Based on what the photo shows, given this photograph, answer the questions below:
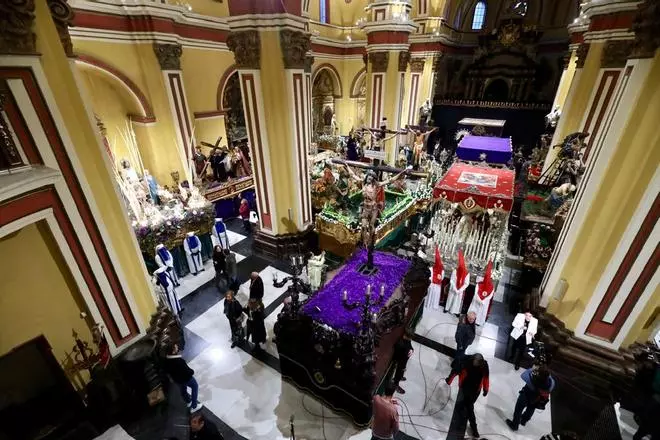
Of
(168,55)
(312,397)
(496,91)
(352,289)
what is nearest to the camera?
(312,397)

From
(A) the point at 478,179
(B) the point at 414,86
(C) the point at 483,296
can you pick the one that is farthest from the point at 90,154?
(B) the point at 414,86

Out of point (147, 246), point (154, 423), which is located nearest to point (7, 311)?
point (154, 423)

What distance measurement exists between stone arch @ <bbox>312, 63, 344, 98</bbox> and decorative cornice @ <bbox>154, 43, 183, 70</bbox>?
8532 mm

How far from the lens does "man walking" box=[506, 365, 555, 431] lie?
3904 millimetres

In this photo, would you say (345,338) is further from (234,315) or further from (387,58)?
(387,58)

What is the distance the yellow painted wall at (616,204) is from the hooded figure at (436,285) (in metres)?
1.98

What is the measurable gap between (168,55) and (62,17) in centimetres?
630

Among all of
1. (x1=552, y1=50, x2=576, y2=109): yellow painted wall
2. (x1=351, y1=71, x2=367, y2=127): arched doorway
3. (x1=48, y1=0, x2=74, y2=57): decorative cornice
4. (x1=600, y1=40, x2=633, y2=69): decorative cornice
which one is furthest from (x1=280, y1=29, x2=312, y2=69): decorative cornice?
(x1=351, y1=71, x2=367, y2=127): arched doorway

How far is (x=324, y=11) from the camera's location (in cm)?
1588

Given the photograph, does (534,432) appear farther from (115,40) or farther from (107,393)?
(115,40)

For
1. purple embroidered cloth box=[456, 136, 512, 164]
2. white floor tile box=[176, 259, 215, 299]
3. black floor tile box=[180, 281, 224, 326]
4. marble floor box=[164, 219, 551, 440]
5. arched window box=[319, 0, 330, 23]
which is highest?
arched window box=[319, 0, 330, 23]

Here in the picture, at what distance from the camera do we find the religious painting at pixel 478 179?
Answer: 7009mm

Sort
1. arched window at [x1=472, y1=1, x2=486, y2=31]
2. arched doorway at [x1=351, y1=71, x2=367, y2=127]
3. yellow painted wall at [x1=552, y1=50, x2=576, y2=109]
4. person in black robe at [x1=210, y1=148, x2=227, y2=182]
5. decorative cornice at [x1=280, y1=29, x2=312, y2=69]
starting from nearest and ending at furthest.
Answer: decorative cornice at [x1=280, y1=29, x2=312, y2=69], person in black robe at [x1=210, y1=148, x2=227, y2=182], yellow painted wall at [x1=552, y1=50, x2=576, y2=109], arched doorway at [x1=351, y1=71, x2=367, y2=127], arched window at [x1=472, y1=1, x2=486, y2=31]

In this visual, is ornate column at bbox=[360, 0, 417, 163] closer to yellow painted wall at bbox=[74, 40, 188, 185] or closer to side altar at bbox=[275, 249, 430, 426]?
yellow painted wall at bbox=[74, 40, 188, 185]
